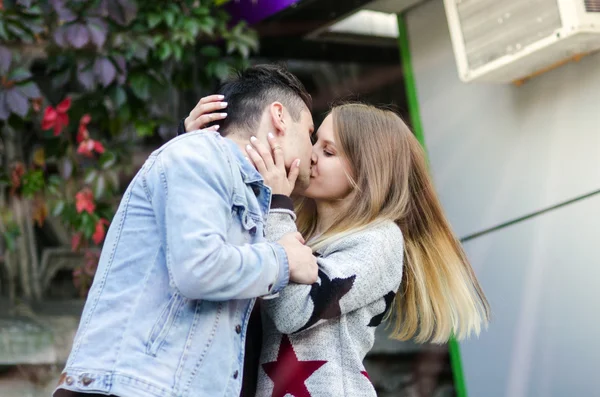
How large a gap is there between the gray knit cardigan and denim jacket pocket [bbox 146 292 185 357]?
27 cm

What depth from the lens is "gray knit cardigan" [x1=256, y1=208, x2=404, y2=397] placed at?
7.43ft

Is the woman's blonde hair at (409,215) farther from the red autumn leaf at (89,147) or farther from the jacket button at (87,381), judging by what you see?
the red autumn leaf at (89,147)

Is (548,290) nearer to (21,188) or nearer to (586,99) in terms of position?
(586,99)

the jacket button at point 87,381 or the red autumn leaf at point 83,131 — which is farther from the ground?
the red autumn leaf at point 83,131

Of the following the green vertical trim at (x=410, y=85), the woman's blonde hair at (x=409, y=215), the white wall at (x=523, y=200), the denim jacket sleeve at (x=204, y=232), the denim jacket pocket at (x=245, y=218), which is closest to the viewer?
the denim jacket sleeve at (x=204, y=232)

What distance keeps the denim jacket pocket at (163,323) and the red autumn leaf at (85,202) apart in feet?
6.84

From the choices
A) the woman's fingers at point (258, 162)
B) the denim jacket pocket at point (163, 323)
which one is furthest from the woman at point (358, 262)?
the denim jacket pocket at point (163, 323)

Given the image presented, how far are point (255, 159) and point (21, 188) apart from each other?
88.3 inches

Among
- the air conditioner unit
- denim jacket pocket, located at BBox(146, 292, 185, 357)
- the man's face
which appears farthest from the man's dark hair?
the air conditioner unit

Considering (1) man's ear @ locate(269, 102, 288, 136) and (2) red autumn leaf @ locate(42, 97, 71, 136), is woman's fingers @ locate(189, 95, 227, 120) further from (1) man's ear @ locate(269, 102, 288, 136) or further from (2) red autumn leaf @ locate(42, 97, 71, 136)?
(2) red autumn leaf @ locate(42, 97, 71, 136)

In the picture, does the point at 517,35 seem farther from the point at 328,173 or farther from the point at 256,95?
the point at 256,95

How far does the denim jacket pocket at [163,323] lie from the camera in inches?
80.6

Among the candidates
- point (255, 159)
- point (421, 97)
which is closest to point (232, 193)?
point (255, 159)

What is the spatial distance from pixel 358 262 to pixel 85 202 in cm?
199
